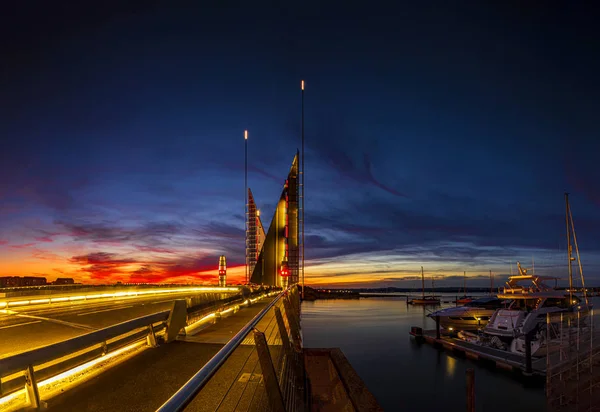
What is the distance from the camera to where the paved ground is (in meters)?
5.42

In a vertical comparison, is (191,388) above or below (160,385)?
above

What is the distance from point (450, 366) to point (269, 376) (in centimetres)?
4116

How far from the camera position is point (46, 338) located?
411 inches

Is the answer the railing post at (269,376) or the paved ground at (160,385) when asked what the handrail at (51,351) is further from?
the railing post at (269,376)

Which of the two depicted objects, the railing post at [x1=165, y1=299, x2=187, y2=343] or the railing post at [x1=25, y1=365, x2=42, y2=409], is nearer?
the railing post at [x1=25, y1=365, x2=42, y2=409]

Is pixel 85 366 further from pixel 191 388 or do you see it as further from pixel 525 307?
pixel 525 307

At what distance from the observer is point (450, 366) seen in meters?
40.4

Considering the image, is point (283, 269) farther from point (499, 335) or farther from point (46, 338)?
point (46, 338)

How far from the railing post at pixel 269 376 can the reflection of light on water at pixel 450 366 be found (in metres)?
38.1

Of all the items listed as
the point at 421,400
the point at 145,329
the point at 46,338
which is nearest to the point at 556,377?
the point at 421,400

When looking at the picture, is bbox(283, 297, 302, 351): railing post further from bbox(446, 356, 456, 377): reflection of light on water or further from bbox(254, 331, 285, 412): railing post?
bbox(446, 356, 456, 377): reflection of light on water

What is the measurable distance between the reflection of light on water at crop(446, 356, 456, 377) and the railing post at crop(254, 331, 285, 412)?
38.1 meters

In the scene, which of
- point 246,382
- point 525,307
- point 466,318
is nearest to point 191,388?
point 246,382

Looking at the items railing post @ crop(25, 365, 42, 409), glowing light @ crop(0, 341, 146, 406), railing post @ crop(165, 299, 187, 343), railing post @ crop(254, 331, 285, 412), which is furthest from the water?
railing post @ crop(25, 365, 42, 409)
